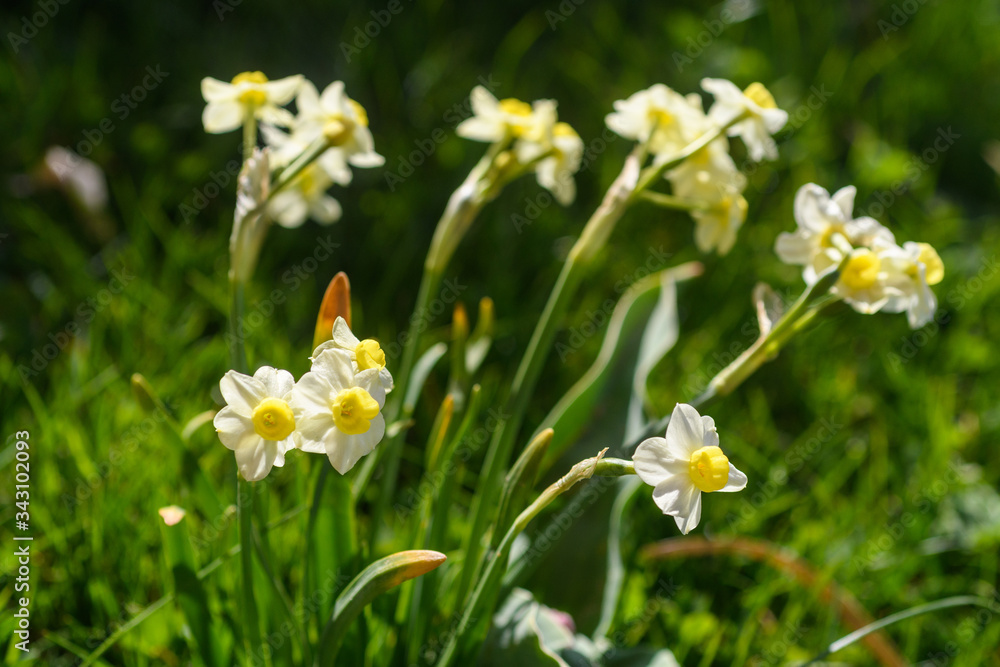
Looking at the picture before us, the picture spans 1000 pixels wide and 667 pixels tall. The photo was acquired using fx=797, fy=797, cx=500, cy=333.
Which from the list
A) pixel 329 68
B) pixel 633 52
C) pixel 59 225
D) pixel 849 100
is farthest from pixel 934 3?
pixel 59 225

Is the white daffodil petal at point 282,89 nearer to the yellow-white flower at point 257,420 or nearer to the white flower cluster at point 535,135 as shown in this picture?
the white flower cluster at point 535,135

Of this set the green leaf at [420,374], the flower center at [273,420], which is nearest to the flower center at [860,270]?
the green leaf at [420,374]

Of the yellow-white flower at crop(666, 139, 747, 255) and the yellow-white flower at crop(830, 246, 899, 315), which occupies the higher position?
the yellow-white flower at crop(666, 139, 747, 255)

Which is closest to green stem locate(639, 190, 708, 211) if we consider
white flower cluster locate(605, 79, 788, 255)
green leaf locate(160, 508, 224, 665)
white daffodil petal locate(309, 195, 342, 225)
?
white flower cluster locate(605, 79, 788, 255)

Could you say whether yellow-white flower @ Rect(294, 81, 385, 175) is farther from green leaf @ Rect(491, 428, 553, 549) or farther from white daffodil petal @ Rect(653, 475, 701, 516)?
white daffodil petal @ Rect(653, 475, 701, 516)

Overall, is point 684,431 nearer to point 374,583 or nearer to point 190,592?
point 374,583
